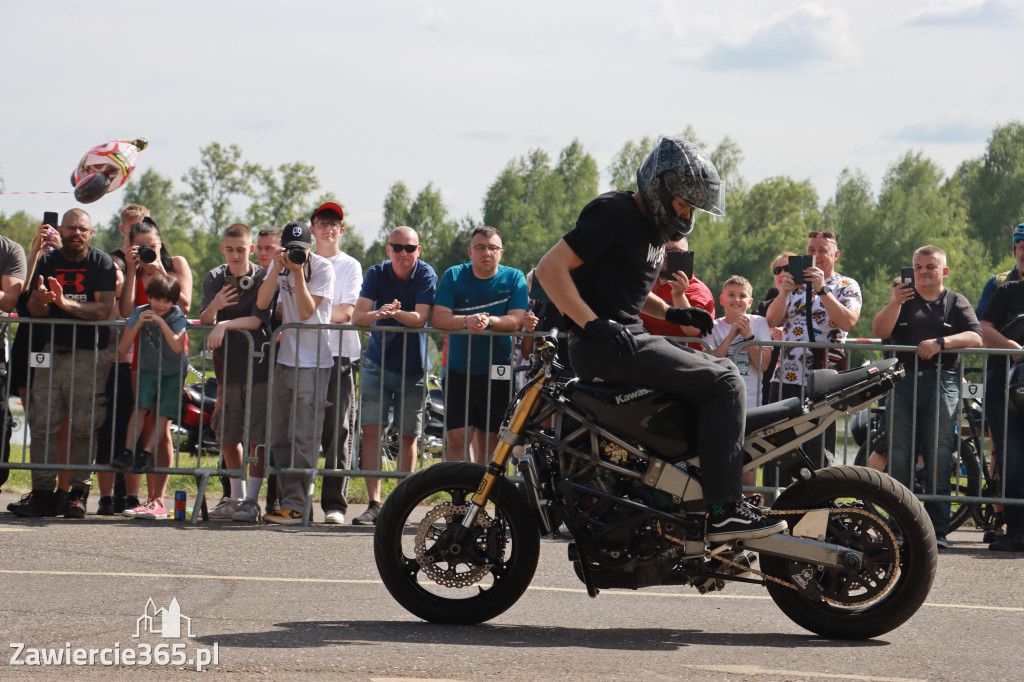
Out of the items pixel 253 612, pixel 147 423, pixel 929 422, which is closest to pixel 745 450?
pixel 253 612

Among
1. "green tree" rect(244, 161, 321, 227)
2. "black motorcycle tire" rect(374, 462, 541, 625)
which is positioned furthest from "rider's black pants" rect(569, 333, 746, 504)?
"green tree" rect(244, 161, 321, 227)

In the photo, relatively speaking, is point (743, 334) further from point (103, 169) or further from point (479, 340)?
point (103, 169)

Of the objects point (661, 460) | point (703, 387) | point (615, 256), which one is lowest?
point (661, 460)

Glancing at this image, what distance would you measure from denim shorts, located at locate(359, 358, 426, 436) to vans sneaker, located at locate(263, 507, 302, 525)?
32.9 inches

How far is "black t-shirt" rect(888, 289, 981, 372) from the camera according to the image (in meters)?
9.69

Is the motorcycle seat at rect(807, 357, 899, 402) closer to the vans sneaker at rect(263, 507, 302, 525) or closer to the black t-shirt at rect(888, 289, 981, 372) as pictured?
the black t-shirt at rect(888, 289, 981, 372)

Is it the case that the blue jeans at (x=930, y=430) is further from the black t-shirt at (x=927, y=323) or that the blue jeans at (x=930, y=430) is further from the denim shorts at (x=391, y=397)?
the denim shorts at (x=391, y=397)

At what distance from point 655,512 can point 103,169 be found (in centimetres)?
689

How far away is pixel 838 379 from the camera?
6.06 m

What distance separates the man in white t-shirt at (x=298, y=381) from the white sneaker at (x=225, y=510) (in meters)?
0.28

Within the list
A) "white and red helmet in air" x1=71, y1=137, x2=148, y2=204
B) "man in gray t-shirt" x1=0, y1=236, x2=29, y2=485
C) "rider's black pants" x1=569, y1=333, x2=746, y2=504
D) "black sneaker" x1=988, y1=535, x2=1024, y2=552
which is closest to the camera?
"rider's black pants" x1=569, y1=333, x2=746, y2=504

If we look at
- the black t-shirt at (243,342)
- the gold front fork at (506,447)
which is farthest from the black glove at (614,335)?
the black t-shirt at (243,342)

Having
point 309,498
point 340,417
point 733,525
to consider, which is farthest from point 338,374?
point 733,525

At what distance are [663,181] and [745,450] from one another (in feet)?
4.10
